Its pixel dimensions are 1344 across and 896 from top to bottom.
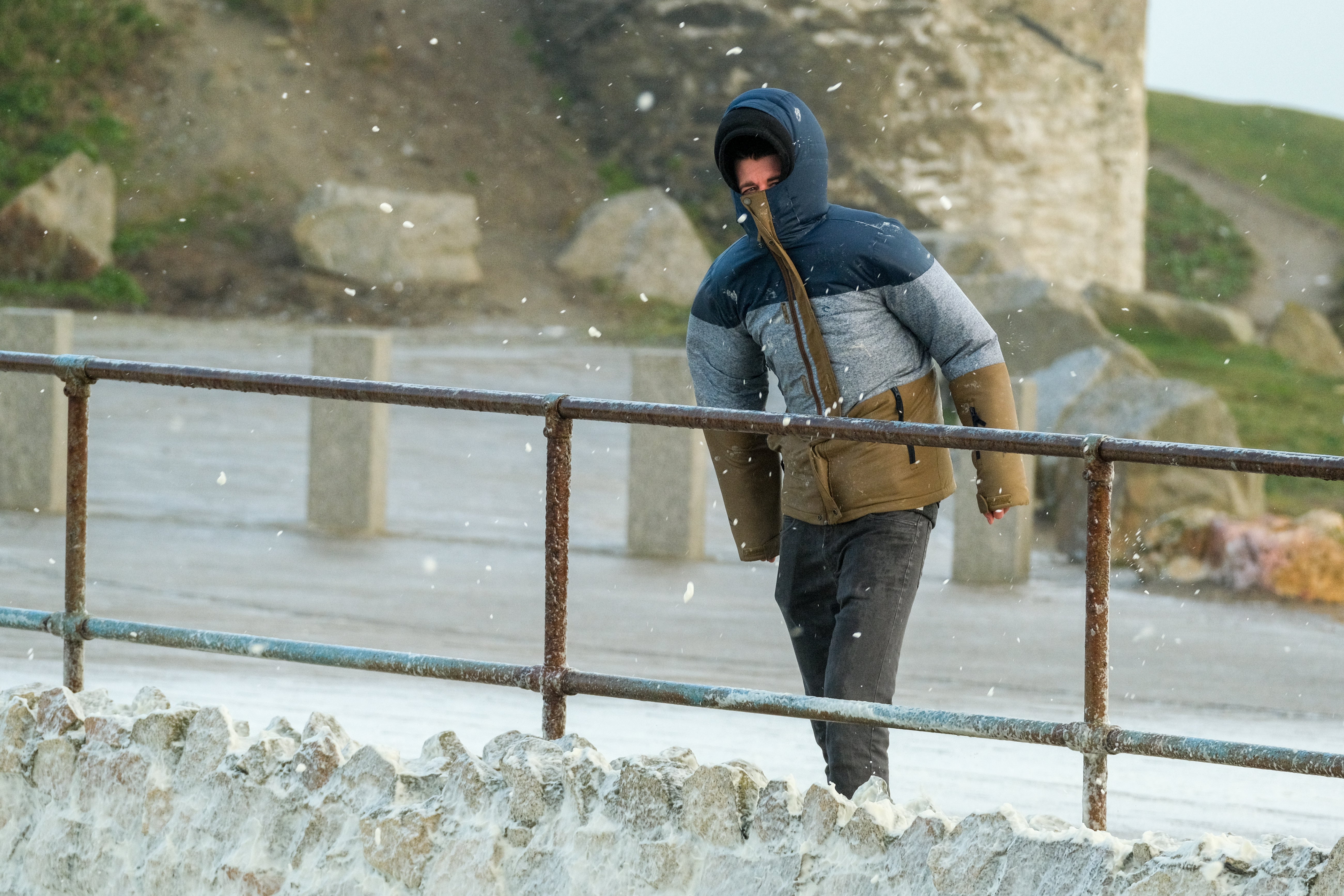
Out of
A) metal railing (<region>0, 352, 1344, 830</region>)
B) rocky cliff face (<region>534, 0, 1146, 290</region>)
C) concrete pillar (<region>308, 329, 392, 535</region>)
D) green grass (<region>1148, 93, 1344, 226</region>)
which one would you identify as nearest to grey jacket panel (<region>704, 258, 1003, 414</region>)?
metal railing (<region>0, 352, 1344, 830</region>)

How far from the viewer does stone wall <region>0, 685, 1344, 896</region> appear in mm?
2998

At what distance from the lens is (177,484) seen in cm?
1084

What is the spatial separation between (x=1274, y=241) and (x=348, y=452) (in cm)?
2615

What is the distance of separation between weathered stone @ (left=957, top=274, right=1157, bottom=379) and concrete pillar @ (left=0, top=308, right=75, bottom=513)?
778 cm

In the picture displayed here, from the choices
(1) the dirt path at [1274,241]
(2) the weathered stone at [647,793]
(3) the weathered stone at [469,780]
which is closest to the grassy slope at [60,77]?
(1) the dirt path at [1274,241]

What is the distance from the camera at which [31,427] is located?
9.65m

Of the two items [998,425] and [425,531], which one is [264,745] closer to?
[998,425]

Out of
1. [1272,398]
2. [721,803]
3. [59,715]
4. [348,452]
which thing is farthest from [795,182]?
[1272,398]

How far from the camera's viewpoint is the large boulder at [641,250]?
69.8 ft

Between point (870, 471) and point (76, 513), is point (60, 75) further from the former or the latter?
point (870, 471)

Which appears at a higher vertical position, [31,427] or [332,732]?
[31,427]

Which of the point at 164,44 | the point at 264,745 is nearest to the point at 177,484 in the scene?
the point at 264,745

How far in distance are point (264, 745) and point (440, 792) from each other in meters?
0.43

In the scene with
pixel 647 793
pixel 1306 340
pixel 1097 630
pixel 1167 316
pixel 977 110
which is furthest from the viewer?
pixel 977 110
